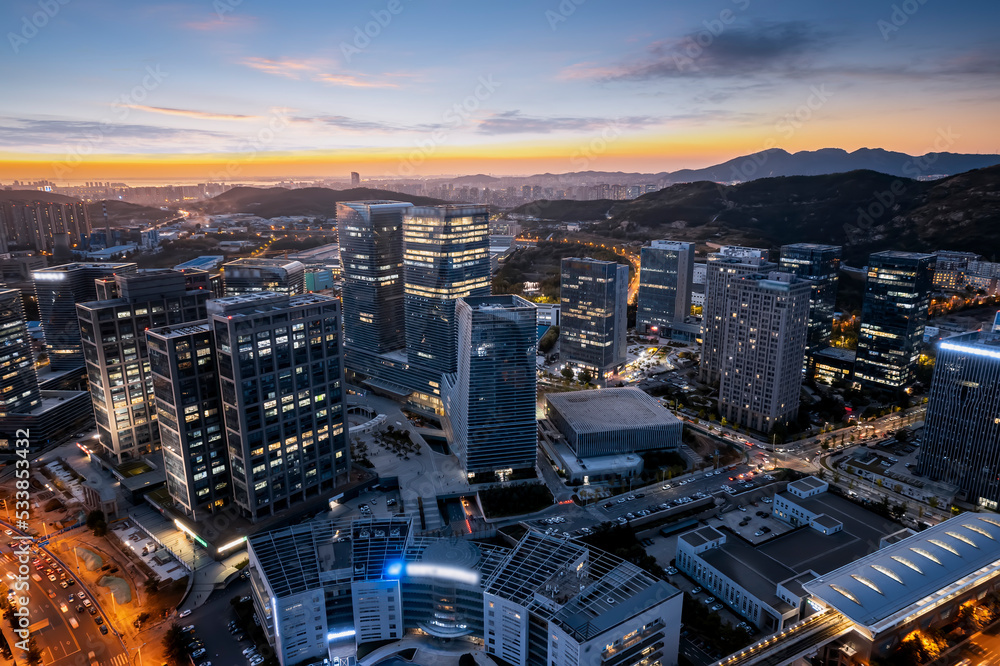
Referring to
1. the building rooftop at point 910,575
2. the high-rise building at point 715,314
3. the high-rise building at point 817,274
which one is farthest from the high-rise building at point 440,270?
the building rooftop at point 910,575

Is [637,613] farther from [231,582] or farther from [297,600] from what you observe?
[231,582]

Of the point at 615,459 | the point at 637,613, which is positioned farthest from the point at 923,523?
the point at 637,613

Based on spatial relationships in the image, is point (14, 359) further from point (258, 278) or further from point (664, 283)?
point (664, 283)

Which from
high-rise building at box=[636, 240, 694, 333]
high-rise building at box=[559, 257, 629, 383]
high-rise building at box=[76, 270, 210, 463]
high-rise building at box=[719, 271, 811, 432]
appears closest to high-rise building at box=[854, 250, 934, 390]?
high-rise building at box=[719, 271, 811, 432]

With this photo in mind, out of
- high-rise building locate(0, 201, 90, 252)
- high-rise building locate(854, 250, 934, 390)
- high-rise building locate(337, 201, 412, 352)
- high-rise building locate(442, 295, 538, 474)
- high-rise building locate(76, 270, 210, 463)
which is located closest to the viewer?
high-rise building locate(442, 295, 538, 474)

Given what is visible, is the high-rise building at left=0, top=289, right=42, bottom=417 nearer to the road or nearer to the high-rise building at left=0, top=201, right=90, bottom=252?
the road

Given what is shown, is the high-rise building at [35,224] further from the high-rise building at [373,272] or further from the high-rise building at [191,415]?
the high-rise building at [191,415]
